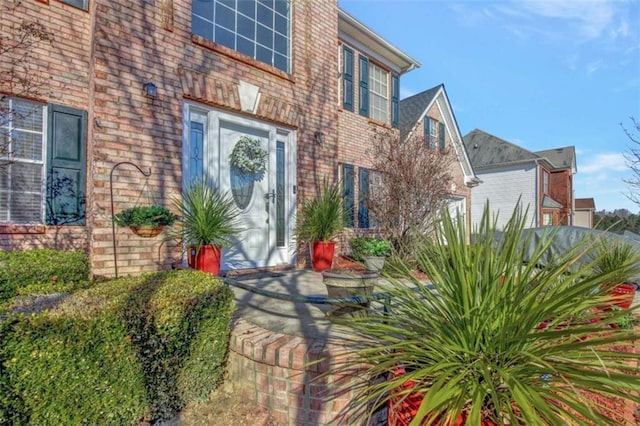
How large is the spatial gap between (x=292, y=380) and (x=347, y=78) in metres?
7.19

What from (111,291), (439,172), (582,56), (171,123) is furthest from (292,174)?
(582,56)

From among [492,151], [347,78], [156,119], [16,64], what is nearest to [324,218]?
[156,119]

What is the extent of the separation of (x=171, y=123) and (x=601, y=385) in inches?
174

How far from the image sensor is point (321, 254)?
5.02 meters

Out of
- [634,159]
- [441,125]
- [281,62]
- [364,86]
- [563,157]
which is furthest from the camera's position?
[563,157]

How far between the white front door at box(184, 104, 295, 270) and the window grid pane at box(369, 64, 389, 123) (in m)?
3.96

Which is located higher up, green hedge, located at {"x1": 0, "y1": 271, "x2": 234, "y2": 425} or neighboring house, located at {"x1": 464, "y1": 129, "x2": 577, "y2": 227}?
neighboring house, located at {"x1": 464, "y1": 129, "x2": 577, "y2": 227}

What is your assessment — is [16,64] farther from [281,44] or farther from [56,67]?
[281,44]

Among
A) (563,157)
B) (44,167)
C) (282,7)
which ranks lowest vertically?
(44,167)

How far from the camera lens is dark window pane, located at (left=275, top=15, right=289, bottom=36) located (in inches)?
212

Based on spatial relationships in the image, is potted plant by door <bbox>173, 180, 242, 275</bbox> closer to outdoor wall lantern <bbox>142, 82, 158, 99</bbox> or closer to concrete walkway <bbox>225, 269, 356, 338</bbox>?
concrete walkway <bbox>225, 269, 356, 338</bbox>

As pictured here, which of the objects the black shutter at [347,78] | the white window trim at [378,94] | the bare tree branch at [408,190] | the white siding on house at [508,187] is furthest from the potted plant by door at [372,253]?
the white siding on house at [508,187]

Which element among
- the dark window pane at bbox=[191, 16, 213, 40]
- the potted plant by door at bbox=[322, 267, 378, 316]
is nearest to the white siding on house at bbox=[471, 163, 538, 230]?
the dark window pane at bbox=[191, 16, 213, 40]

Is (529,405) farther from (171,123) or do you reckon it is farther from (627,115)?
(627,115)
